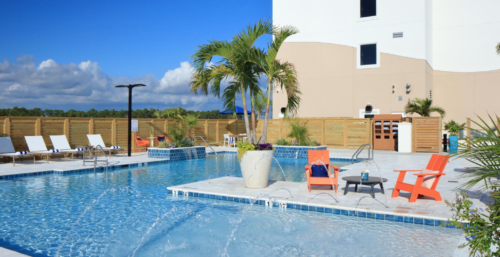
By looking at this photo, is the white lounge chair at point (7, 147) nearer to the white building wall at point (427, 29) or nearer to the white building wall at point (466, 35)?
the white building wall at point (427, 29)

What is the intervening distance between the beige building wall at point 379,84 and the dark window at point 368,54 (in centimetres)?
41

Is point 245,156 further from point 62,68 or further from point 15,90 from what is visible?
point 62,68

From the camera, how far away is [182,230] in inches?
212

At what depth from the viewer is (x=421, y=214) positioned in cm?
548

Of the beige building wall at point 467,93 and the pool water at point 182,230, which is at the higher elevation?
the beige building wall at point 467,93

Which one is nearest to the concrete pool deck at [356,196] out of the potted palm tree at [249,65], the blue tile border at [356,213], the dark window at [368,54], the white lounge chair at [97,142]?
the blue tile border at [356,213]

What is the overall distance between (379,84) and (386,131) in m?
3.50

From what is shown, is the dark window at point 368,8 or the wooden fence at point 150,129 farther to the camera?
the dark window at point 368,8

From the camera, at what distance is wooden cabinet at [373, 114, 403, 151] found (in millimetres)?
18188

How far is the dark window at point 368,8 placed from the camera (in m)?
21.0

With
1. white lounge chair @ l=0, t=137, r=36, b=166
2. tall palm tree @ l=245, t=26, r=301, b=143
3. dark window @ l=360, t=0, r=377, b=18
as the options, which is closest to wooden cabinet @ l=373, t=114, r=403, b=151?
dark window @ l=360, t=0, r=377, b=18

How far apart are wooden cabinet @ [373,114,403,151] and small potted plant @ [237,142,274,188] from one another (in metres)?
12.4

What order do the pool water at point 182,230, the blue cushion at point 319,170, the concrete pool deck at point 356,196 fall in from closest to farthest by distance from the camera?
the pool water at point 182,230 < the concrete pool deck at point 356,196 < the blue cushion at point 319,170

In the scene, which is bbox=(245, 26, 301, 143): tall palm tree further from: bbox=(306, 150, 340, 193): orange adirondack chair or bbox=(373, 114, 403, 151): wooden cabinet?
bbox=(373, 114, 403, 151): wooden cabinet
